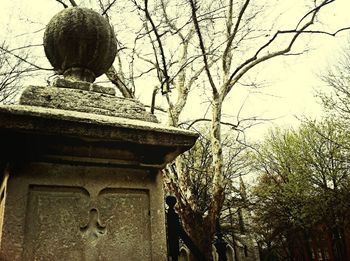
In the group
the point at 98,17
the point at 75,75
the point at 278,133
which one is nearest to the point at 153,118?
the point at 75,75

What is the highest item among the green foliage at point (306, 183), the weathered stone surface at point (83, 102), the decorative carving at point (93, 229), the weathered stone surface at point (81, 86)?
the green foliage at point (306, 183)

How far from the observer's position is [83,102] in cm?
217

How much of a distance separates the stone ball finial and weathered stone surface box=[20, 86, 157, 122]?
0.26m

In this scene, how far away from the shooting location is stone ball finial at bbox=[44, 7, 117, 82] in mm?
2314

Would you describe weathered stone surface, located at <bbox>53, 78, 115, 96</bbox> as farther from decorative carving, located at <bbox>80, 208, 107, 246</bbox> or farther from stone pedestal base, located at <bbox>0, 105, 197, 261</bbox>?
decorative carving, located at <bbox>80, 208, 107, 246</bbox>

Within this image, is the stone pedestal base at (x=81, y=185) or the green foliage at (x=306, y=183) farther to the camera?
the green foliage at (x=306, y=183)

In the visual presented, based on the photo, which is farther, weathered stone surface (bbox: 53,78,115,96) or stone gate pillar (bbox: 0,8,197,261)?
weathered stone surface (bbox: 53,78,115,96)

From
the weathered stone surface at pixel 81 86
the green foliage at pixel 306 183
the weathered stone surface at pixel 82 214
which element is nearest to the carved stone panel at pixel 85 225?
the weathered stone surface at pixel 82 214

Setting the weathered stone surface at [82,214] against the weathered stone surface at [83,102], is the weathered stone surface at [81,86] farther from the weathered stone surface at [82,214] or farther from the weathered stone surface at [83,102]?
the weathered stone surface at [82,214]

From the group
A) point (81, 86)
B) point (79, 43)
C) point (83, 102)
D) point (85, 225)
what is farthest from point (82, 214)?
point (79, 43)

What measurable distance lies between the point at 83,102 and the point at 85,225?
768mm

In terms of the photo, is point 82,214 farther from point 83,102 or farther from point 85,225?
point 83,102

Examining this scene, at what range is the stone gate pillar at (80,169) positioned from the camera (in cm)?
177

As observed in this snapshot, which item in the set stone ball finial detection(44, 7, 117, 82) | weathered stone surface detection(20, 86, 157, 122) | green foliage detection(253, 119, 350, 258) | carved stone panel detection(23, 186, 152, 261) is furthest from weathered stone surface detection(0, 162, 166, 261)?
green foliage detection(253, 119, 350, 258)
